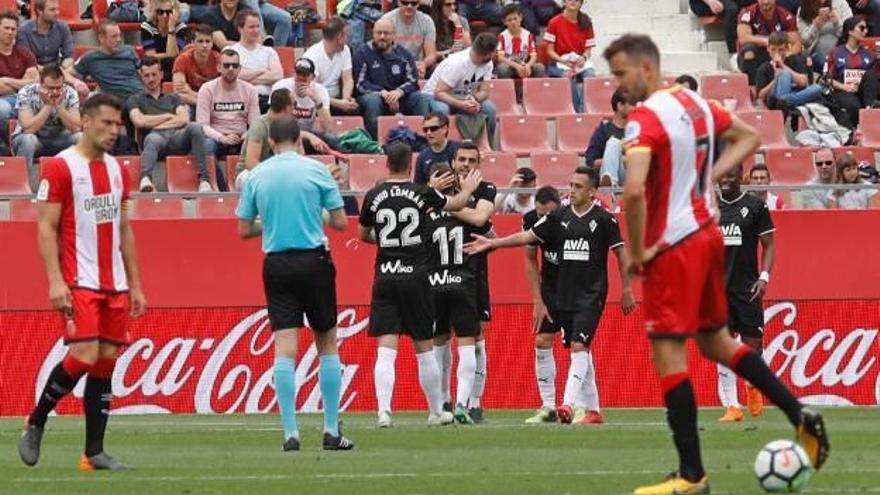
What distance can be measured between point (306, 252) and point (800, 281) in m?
A: 8.56

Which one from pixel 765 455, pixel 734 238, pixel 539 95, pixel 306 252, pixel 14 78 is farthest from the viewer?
pixel 539 95

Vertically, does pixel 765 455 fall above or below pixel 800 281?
above

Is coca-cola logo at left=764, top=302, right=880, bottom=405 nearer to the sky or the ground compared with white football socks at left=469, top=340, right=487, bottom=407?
nearer to the ground

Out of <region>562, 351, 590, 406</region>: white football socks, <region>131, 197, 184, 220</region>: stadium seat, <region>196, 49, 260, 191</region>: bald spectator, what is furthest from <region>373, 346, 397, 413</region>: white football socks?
<region>196, 49, 260, 191</region>: bald spectator

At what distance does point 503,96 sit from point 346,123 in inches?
86.8

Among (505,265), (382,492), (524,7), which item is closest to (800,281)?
(505,265)

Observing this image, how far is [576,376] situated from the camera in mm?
17062

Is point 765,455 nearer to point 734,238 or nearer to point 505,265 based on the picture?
point 734,238

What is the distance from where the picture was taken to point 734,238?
17812 millimetres

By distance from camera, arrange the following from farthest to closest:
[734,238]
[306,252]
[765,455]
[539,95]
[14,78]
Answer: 1. [539,95]
2. [14,78]
3. [734,238]
4. [306,252]
5. [765,455]

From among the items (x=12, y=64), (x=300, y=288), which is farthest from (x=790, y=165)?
(x=300, y=288)

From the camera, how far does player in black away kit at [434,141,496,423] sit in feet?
56.5

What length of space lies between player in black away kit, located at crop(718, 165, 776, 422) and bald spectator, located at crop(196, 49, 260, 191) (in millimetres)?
6397

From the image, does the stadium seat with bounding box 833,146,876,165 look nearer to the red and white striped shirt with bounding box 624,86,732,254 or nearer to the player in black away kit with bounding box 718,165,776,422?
the player in black away kit with bounding box 718,165,776,422
